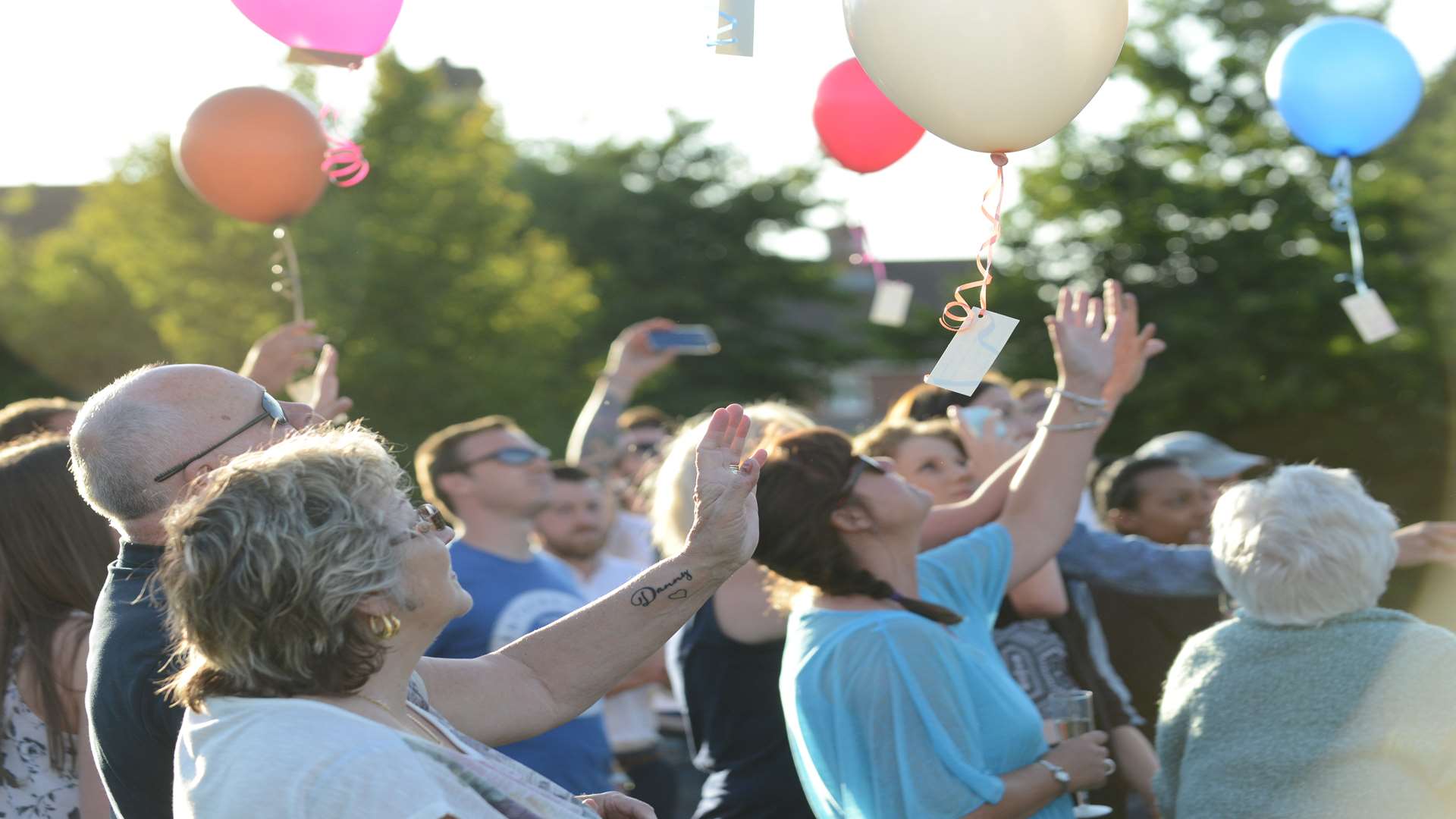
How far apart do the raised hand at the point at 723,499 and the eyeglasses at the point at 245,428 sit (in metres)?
0.70

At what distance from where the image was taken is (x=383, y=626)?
1.75 m

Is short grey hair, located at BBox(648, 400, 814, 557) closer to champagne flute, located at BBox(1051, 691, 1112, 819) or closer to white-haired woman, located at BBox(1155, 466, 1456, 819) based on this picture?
champagne flute, located at BBox(1051, 691, 1112, 819)

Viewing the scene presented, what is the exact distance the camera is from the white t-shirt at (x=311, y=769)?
5.08ft

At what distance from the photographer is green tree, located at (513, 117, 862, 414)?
102 ft

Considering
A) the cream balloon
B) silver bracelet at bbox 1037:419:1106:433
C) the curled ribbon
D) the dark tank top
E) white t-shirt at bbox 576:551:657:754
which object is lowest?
white t-shirt at bbox 576:551:657:754

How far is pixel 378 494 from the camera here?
1806mm

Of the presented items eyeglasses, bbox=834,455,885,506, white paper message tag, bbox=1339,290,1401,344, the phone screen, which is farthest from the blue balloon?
eyeglasses, bbox=834,455,885,506

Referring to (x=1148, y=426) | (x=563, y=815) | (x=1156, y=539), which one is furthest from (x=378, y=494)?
(x=1148, y=426)

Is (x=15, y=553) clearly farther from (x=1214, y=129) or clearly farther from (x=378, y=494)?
(x=1214, y=129)

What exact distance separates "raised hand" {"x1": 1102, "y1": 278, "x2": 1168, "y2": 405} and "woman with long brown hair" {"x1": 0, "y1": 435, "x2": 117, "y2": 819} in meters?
2.28

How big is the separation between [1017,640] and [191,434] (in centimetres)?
235

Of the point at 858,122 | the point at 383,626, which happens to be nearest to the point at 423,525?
the point at 383,626

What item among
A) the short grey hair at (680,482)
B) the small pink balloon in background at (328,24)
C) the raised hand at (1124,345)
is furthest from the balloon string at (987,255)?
the small pink balloon in background at (328,24)

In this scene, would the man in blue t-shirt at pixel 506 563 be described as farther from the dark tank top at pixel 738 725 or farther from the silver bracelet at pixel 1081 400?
the silver bracelet at pixel 1081 400
